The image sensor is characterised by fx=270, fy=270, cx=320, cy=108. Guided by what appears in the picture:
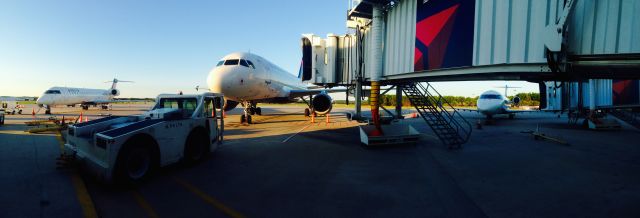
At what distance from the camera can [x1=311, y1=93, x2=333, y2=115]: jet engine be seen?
1781 centimetres

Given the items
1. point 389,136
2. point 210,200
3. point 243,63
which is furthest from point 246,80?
point 210,200

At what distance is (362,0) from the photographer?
9.30 metres

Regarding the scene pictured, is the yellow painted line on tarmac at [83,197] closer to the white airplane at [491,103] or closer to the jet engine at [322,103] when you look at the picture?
the jet engine at [322,103]

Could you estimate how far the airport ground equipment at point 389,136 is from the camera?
31.9 ft

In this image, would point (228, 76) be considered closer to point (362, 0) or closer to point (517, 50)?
point (362, 0)

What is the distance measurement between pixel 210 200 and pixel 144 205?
1.05 meters

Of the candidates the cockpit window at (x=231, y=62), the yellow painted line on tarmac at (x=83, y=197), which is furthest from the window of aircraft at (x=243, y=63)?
the yellow painted line on tarmac at (x=83, y=197)

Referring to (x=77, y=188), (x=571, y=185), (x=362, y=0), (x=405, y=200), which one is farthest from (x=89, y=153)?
(x=571, y=185)

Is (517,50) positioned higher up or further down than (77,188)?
higher up

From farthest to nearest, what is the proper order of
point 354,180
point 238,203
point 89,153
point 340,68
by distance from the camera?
point 340,68 < point 354,180 < point 89,153 < point 238,203

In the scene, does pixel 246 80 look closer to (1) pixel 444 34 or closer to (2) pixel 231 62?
(2) pixel 231 62

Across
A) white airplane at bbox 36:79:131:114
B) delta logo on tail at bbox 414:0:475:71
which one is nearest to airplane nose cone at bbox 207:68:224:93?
delta logo on tail at bbox 414:0:475:71

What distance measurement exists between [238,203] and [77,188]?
3379mm

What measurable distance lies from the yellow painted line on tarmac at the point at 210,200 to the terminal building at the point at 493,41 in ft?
18.5
